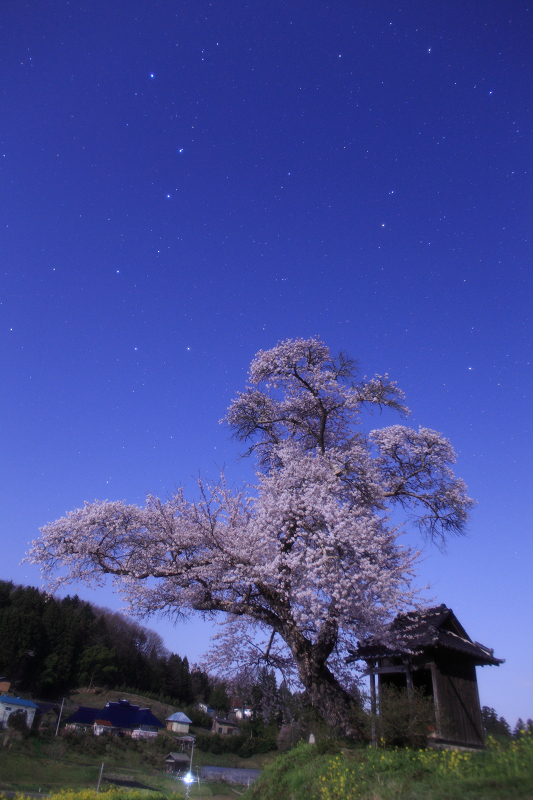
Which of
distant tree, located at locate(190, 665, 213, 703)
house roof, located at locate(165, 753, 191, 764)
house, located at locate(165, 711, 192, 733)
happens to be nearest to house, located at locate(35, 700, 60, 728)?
house roof, located at locate(165, 753, 191, 764)

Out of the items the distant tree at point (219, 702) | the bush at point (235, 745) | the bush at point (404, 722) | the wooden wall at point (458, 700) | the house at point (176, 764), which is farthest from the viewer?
the distant tree at point (219, 702)

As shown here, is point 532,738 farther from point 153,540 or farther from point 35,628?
point 35,628

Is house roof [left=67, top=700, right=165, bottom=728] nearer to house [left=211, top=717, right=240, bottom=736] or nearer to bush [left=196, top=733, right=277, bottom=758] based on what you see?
bush [left=196, top=733, right=277, bottom=758]

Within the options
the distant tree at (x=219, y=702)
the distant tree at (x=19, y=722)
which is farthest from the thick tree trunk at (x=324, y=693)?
the distant tree at (x=219, y=702)

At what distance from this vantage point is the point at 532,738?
260 inches

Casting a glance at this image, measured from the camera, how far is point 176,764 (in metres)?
34.8

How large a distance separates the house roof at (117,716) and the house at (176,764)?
10304 millimetres

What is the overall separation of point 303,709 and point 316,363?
38.5 feet

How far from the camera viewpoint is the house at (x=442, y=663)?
12984 mm

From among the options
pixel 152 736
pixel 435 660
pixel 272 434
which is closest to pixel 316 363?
pixel 272 434

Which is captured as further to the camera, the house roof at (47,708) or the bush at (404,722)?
the house roof at (47,708)

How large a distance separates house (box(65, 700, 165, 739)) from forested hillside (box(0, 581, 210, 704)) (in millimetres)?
7233

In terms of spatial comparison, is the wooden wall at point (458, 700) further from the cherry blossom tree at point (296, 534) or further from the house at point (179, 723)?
the house at point (179, 723)

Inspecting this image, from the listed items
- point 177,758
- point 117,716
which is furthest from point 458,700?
point 117,716
